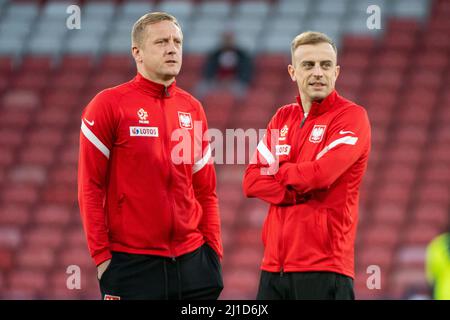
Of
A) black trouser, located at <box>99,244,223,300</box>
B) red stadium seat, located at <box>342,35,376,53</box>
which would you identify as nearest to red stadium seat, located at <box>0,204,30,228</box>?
red stadium seat, located at <box>342,35,376,53</box>

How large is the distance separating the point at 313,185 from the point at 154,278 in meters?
0.64

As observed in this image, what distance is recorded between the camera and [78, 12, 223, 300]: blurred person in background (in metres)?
3.32

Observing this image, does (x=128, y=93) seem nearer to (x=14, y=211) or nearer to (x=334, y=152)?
(x=334, y=152)

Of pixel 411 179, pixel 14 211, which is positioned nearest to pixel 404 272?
pixel 411 179

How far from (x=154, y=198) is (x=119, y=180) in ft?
0.45

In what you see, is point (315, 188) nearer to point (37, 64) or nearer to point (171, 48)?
point (171, 48)

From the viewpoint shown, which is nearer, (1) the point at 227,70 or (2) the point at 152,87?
(2) the point at 152,87

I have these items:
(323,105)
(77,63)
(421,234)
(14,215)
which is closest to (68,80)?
(77,63)

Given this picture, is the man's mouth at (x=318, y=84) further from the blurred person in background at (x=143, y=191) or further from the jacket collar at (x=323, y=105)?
the blurred person in background at (x=143, y=191)

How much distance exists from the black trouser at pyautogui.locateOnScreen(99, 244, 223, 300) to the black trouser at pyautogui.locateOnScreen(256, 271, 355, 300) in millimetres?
246

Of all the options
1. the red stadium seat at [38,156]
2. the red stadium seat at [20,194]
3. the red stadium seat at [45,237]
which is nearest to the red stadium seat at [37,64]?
the red stadium seat at [38,156]

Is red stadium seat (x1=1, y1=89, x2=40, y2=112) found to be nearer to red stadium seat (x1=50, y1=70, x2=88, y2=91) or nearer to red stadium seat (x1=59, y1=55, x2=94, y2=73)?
red stadium seat (x1=50, y1=70, x2=88, y2=91)

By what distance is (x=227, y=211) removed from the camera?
814 centimetres

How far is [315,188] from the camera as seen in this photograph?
3340 mm
